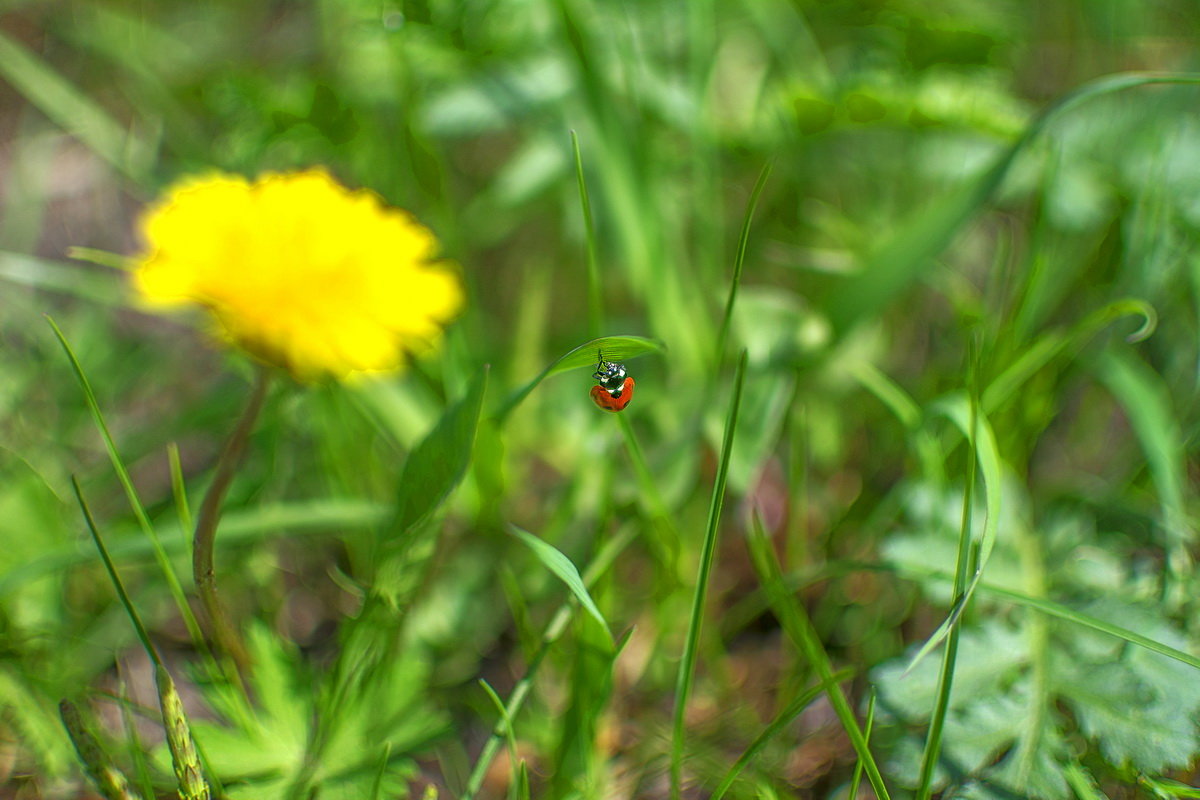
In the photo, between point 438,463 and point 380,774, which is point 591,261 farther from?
point 380,774

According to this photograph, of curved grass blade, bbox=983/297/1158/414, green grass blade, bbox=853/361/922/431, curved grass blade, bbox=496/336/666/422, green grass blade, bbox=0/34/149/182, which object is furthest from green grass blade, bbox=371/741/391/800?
green grass blade, bbox=0/34/149/182

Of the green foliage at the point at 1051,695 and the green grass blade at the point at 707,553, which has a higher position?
the green grass blade at the point at 707,553

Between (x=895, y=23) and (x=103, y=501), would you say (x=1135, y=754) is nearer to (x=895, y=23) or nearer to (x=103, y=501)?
(x=895, y=23)

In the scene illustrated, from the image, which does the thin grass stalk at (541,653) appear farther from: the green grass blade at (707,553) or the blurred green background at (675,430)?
the green grass blade at (707,553)

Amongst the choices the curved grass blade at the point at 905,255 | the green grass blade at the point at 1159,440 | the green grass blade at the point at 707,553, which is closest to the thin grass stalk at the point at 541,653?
the green grass blade at the point at 707,553

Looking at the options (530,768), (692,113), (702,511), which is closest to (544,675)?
(530,768)
